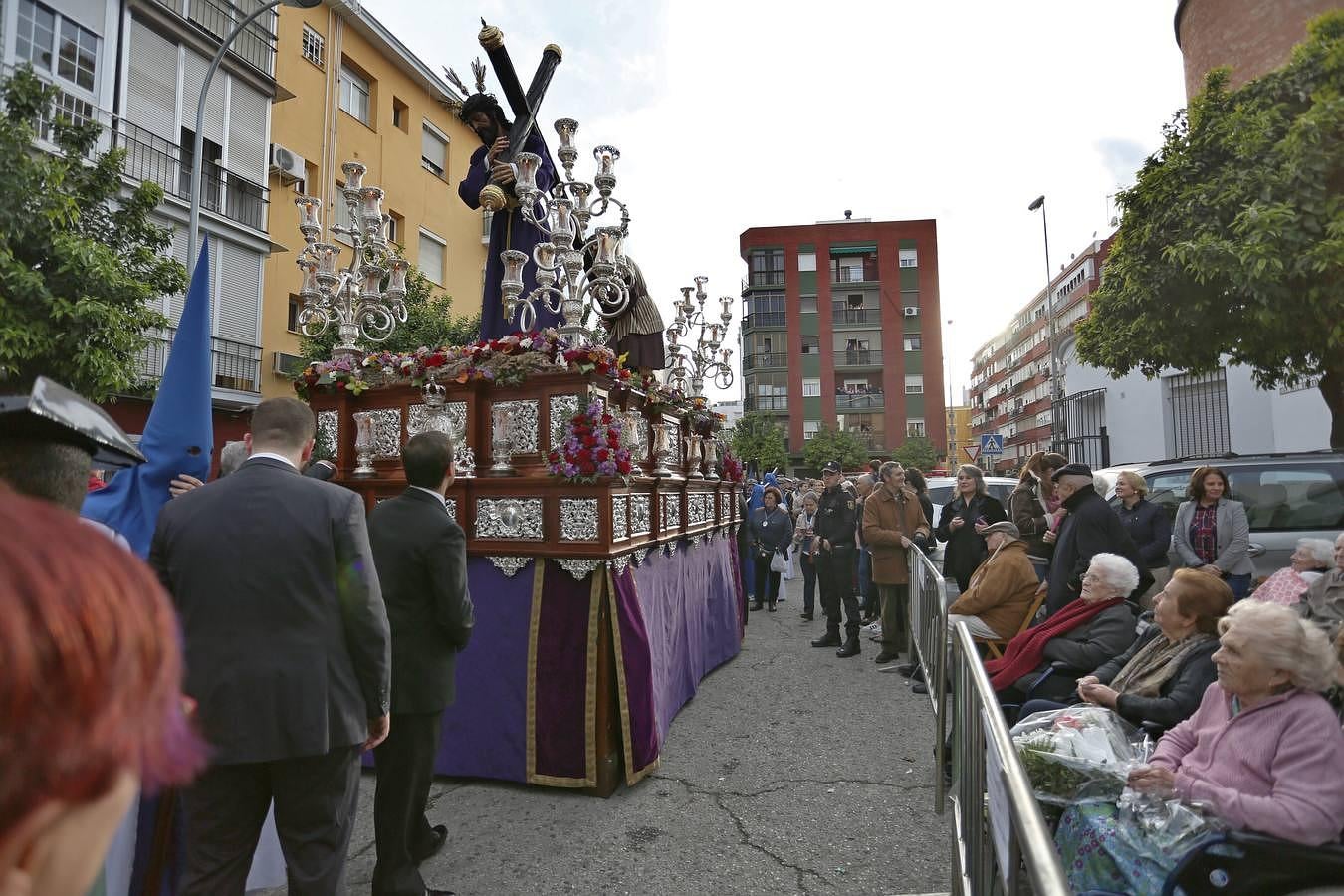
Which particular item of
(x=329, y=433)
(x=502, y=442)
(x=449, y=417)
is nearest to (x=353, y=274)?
(x=329, y=433)

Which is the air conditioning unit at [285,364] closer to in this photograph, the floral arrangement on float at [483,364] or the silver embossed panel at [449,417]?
the floral arrangement on float at [483,364]

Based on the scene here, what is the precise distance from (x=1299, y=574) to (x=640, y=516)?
13.7 feet

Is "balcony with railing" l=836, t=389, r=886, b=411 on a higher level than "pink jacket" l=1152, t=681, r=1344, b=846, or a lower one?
higher

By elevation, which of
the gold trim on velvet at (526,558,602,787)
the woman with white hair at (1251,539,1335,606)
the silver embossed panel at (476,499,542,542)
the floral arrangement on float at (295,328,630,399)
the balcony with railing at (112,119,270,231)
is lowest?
the gold trim on velvet at (526,558,602,787)

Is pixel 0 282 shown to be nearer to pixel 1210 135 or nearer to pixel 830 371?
pixel 1210 135

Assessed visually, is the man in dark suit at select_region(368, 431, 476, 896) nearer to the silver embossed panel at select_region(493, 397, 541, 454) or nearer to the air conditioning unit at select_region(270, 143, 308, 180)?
the silver embossed panel at select_region(493, 397, 541, 454)

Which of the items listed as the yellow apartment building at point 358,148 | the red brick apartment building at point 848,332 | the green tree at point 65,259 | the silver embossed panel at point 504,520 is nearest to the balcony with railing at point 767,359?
the red brick apartment building at point 848,332

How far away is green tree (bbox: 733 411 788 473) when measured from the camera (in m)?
31.8

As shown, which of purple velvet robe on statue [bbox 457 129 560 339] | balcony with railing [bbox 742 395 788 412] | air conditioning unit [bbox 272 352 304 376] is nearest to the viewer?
purple velvet robe on statue [bbox 457 129 560 339]

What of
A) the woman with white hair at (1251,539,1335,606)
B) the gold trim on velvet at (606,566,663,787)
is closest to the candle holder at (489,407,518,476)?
the gold trim on velvet at (606,566,663,787)

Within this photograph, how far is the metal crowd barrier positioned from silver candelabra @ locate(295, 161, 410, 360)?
4296 mm

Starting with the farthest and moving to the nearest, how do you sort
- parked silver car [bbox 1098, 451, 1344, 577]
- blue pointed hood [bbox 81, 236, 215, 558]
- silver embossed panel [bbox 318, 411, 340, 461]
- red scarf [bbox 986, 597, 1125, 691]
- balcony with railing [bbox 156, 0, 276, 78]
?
balcony with railing [bbox 156, 0, 276, 78] < parked silver car [bbox 1098, 451, 1344, 577] < silver embossed panel [bbox 318, 411, 340, 461] < red scarf [bbox 986, 597, 1125, 691] < blue pointed hood [bbox 81, 236, 215, 558]

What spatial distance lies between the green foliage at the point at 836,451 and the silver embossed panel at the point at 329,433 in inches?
1432

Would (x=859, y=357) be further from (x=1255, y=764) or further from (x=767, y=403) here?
(x=1255, y=764)
